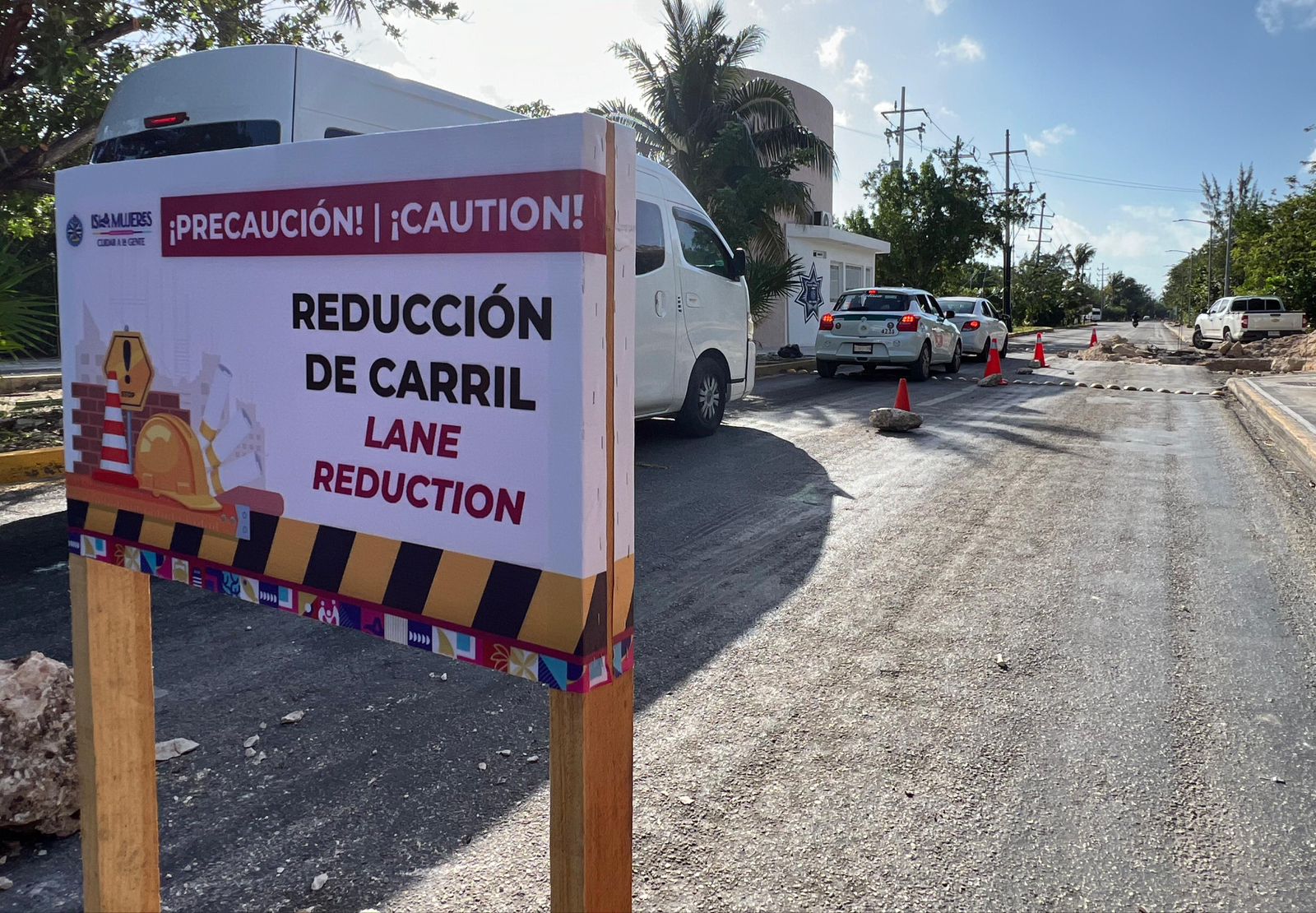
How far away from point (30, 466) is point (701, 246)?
19.3 ft

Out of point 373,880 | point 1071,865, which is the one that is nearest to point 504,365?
point 373,880

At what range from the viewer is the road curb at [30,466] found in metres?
7.71

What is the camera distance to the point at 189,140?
711 centimetres

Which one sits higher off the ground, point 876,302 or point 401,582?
point 876,302

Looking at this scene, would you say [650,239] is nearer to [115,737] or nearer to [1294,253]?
[115,737]

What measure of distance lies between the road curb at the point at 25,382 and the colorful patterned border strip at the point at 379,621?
1417cm

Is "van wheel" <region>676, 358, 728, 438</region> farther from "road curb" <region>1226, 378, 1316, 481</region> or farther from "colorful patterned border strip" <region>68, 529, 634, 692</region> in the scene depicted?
"colorful patterned border strip" <region>68, 529, 634, 692</region>

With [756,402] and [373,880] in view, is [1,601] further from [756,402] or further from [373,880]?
[756,402]

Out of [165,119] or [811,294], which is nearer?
[165,119]

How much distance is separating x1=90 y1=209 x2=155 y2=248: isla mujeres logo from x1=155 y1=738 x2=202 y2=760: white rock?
1.75 metres

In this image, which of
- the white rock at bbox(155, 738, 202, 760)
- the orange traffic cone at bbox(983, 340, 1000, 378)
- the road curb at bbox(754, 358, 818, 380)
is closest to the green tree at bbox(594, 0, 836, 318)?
the road curb at bbox(754, 358, 818, 380)

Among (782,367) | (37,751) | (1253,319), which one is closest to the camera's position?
(37,751)

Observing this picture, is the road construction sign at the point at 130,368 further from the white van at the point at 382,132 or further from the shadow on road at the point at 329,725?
the white van at the point at 382,132

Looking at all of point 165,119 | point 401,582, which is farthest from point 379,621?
point 165,119
